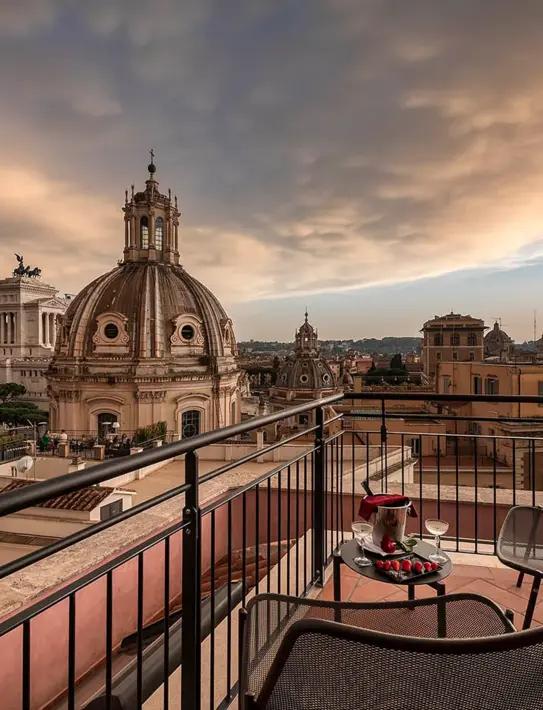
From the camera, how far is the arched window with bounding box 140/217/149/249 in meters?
27.8

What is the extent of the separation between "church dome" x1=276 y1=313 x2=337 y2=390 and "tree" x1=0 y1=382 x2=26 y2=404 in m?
27.2

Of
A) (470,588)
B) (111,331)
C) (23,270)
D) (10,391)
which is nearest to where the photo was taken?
Answer: (470,588)

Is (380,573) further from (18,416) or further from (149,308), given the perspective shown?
(18,416)

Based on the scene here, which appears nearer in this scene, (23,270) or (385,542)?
(385,542)

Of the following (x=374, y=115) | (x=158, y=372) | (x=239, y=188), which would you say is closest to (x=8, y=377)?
(x=158, y=372)

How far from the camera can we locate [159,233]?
28234mm

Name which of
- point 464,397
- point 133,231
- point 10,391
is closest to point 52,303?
point 10,391

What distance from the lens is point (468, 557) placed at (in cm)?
345

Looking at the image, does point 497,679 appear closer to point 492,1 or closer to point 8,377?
point 492,1

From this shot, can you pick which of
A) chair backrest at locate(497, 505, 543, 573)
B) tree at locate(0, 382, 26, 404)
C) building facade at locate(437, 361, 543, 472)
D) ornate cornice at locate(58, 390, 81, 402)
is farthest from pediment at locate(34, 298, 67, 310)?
chair backrest at locate(497, 505, 543, 573)

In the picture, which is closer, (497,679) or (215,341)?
(497,679)

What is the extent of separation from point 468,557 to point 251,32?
10400mm

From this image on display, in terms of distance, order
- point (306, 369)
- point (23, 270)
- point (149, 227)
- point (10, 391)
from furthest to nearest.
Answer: point (23, 270) < point (10, 391) < point (306, 369) < point (149, 227)

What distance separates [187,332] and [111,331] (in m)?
4.10
